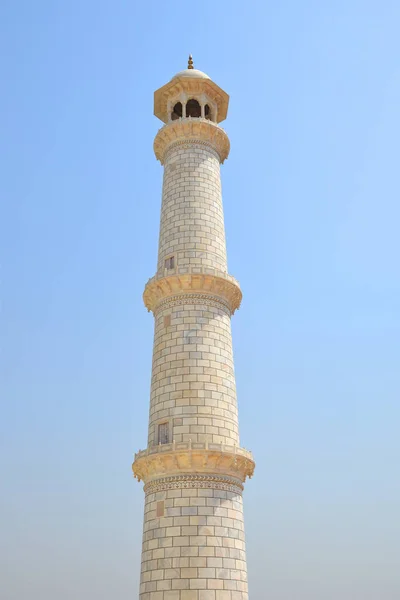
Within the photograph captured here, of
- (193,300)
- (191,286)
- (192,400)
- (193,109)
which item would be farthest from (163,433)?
(193,109)

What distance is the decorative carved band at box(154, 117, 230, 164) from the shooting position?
30.6 meters

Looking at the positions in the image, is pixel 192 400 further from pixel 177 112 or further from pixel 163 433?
pixel 177 112

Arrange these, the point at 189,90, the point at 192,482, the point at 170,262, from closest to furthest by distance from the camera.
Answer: the point at 192,482, the point at 170,262, the point at 189,90

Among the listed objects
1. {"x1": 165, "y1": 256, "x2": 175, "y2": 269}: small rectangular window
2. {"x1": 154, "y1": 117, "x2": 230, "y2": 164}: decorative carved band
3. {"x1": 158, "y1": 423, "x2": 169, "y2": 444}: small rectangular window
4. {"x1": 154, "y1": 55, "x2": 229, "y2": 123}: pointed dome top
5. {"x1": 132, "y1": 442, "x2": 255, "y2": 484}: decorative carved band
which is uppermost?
{"x1": 154, "y1": 55, "x2": 229, "y2": 123}: pointed dome top

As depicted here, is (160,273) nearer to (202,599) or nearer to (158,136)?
(158,136)

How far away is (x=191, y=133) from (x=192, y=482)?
57.7ft

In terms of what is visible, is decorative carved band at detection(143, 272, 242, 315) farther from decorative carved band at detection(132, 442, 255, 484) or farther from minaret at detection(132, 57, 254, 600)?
decorative carved band at detection(132, 442, 255, 484)

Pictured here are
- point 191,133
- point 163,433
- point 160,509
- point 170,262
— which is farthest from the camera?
point 191,133

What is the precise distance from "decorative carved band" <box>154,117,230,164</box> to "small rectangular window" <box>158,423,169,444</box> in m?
15.0

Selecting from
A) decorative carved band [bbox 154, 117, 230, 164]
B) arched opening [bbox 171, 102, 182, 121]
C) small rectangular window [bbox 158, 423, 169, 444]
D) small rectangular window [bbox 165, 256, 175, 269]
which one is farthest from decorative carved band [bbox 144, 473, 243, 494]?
arched opening [bbox 171, 102, 182, 121]

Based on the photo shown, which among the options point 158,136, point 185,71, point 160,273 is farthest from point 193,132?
point 160,273

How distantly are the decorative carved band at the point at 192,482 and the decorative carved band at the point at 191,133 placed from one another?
17030 mm

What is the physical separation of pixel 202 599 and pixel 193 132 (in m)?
21.6

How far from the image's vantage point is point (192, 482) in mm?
22625
